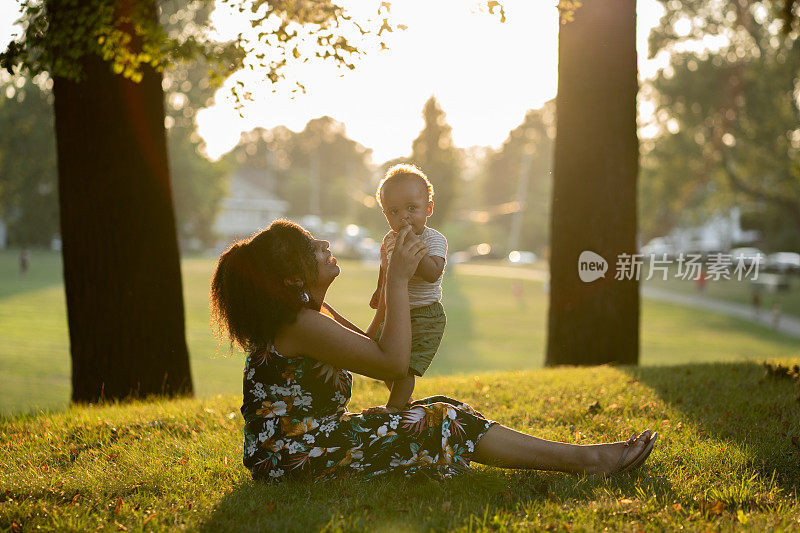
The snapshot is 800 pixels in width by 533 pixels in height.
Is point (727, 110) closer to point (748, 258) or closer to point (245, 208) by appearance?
point (748, 258)

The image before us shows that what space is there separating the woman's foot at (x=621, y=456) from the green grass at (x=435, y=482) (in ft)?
0.23

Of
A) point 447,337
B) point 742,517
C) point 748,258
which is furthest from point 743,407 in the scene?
point 748,258

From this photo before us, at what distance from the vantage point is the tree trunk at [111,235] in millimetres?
7285

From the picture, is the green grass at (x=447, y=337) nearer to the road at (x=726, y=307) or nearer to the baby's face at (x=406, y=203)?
the road at (x=726, y=307)

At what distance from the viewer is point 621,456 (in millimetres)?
4219

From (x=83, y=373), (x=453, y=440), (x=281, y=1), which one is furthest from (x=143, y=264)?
(x=453, y=440)

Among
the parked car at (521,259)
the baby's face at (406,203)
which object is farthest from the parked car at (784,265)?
the baby's face at (406,203)

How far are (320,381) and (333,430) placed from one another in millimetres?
274

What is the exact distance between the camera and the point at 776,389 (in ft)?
21.6

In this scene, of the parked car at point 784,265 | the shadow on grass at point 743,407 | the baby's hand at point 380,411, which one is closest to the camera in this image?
the baby's hand at point 380,411

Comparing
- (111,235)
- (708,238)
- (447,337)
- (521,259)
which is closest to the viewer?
(111,235)

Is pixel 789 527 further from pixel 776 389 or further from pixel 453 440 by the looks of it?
pixel 776 389

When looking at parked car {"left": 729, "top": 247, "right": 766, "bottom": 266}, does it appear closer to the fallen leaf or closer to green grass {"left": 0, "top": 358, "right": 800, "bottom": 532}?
green grass {"left": 0, "top": 358, "right": 800, "bottom": 532}

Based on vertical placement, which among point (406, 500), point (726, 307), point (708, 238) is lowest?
point (726, 307)
